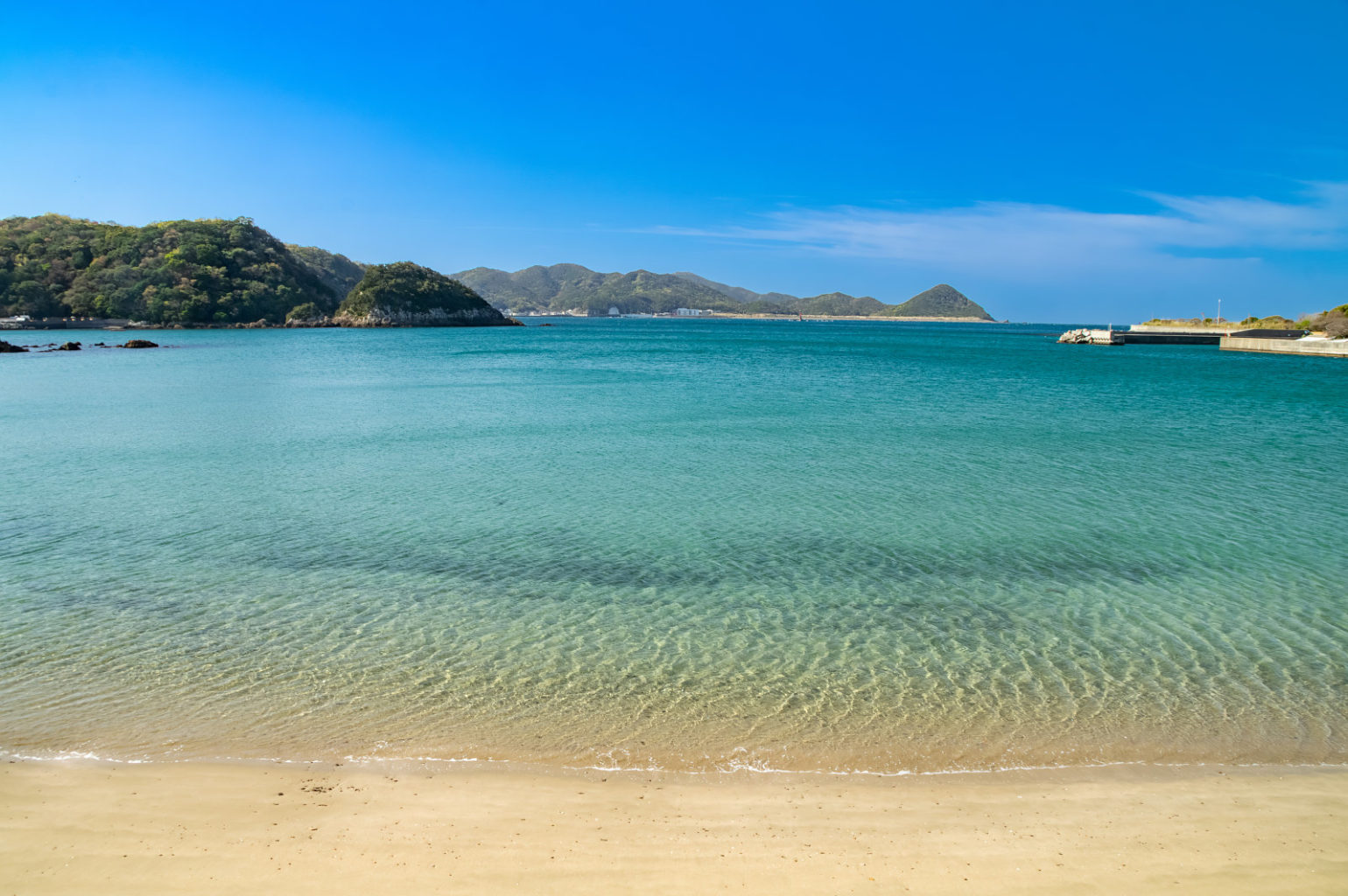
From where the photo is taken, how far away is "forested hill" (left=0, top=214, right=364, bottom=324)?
3688 inches

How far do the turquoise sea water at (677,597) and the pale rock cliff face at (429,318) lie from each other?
107 metres

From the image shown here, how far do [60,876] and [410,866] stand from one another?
1.54 m

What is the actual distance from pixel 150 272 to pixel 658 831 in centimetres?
11785

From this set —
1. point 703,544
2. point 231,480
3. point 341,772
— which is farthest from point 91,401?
point 341,772

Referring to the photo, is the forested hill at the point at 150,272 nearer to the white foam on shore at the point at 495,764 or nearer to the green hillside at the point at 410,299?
the green hillside at the point at 410,299

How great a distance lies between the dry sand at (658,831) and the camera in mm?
3564

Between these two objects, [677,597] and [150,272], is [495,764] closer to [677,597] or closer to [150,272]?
[677,597]

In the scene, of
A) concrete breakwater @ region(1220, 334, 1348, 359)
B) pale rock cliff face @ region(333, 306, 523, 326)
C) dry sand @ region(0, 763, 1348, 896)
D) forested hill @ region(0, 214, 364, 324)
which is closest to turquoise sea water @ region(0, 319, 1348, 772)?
dry sand @ region(0, 763, 1348, 896)

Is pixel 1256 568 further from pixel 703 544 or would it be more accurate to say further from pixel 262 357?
pixel 262 357

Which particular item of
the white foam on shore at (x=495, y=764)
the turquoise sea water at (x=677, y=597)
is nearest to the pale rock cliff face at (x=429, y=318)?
the turquoise sea water at (x=677, y=597)

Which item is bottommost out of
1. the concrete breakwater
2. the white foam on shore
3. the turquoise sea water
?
the white foam on shore

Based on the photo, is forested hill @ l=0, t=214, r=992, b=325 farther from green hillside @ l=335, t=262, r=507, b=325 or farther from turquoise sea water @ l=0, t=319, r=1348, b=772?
turquoise sea water @ l=0, t=319, r=1348, b=772

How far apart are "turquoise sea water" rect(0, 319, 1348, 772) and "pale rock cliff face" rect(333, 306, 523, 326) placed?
10732cm

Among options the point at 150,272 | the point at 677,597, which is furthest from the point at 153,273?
the point at 677,597
